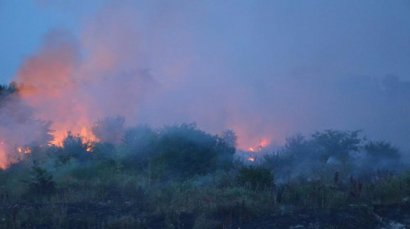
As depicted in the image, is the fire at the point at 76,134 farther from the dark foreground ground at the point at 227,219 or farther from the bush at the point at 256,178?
the dark foreground ground at the point at 227,219

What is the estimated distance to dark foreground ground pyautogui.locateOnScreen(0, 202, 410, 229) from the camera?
39.4ft

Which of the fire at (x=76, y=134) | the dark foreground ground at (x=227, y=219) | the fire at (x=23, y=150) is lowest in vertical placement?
the dark foreground ground at (x=227, y=219)

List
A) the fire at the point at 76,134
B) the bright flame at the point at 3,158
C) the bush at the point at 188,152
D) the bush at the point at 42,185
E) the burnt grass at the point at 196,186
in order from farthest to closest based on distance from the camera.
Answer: the fire at the point at 76,134 → the bright flame at the point at 3,158 → the bush at the point at 188,152 → the bush at the point at 42,185 → the burnt grass at the point at 196,186

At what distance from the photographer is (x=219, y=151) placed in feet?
78.1

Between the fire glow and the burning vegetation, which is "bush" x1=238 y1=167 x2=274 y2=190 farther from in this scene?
the fire glow

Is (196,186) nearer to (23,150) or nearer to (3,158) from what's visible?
(3,158)

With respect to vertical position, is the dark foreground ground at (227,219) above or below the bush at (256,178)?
below

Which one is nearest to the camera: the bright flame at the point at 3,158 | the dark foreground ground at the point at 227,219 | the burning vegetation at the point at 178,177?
the dark foreground ground at the point at 227,219

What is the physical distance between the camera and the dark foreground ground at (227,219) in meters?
12.0

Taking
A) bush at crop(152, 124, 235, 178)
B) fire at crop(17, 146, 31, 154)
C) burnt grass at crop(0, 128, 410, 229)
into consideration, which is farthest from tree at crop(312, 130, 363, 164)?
fire at crop(17, 146, 31, 154)

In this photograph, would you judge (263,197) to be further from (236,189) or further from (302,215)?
(302,215)

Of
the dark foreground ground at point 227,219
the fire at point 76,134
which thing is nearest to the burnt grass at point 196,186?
the dark foreground ground at point 227,219

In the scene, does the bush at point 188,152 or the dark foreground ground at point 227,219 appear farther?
the bush at point 188,152

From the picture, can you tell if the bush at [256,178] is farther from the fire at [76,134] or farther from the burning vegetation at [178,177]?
the fire at [76,134]
